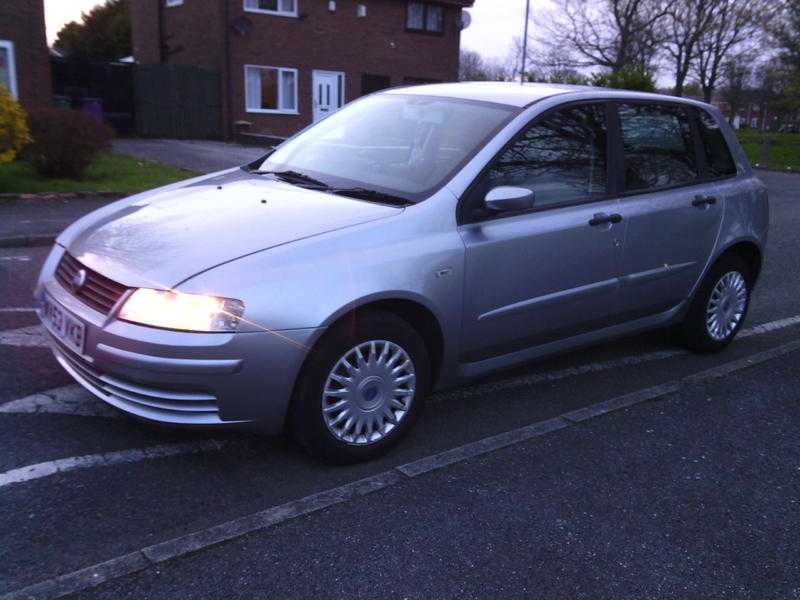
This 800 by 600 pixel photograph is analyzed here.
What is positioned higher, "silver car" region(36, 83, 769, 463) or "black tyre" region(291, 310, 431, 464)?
"silver car" region(36, 83, 769, 463)

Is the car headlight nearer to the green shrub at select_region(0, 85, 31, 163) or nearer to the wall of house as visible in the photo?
the green shrub at select_region(0, 85, 31, 163)

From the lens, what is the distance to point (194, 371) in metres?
3.03

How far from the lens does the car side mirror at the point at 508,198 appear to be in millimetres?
3703

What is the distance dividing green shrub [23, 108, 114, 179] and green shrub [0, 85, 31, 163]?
96 centimetres

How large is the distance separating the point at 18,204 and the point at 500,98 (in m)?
7.96

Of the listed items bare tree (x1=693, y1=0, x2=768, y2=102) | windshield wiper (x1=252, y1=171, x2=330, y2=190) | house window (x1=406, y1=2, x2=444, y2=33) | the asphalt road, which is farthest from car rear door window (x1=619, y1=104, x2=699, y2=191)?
bare tree (x1=693, y1=0, x2=768, y2=102)

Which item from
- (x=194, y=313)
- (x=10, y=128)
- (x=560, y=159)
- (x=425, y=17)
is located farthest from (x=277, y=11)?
(x=194, y=313)

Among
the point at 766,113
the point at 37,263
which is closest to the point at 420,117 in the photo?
the point at 37,263

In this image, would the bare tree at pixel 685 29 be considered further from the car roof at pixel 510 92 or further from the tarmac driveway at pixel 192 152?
the car roof at pixel 510 92

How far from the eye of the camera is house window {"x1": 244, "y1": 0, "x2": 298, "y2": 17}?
2403 centimetres

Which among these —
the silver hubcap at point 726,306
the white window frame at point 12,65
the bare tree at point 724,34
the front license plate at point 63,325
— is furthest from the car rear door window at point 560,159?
the bare tree at point 724,34

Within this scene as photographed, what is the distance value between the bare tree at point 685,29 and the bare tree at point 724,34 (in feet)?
1.24

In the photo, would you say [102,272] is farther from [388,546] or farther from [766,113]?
[766,113]

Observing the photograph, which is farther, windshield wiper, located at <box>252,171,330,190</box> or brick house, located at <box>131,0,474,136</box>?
brick house, located at <box>131,0,474,136</box>
